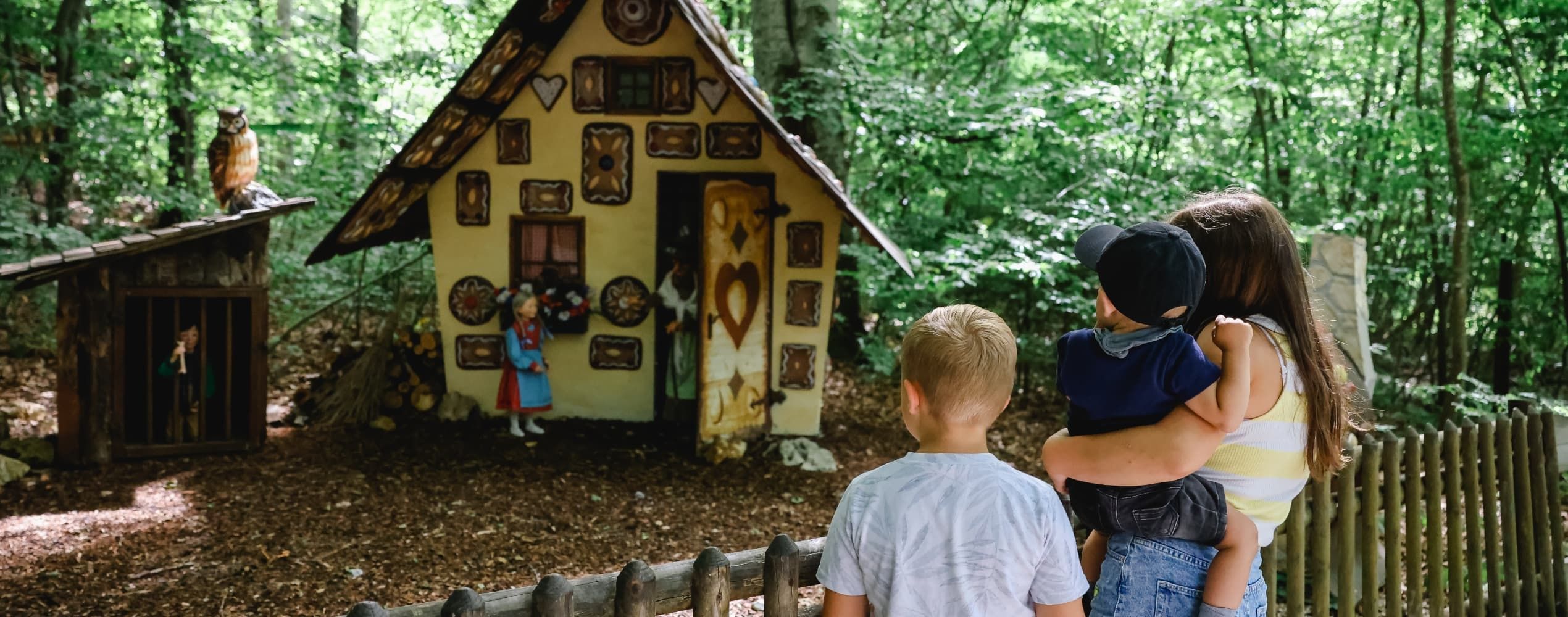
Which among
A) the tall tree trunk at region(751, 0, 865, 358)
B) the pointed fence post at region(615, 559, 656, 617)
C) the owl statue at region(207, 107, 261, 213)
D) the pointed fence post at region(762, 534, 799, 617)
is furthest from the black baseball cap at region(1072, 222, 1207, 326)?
the tall tree trunk at region(751, 0, 865, 358)

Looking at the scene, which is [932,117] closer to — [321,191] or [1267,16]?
[1267,16]

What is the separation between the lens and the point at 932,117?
26.4 feet

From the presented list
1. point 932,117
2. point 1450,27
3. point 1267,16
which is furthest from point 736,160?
point 1450,27

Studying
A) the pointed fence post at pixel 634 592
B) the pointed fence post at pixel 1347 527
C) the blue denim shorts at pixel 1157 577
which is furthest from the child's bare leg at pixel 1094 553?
the pointed fence post at pixel 1347 527

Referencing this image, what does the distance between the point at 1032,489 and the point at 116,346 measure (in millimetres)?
6616

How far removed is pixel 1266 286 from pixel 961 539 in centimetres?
80

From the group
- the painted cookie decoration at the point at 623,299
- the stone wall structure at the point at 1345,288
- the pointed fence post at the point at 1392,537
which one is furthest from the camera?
the painted cookie decoration at the point at 623,299

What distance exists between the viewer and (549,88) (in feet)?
24.8

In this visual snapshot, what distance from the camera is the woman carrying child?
1844mm

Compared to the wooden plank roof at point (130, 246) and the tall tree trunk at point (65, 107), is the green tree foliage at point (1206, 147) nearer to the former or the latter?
the wooden plank roof at point (130, 246)

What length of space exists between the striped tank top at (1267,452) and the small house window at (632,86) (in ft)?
20.6

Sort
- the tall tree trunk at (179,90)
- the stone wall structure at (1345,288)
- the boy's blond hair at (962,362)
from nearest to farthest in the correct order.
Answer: the boy's blond hair at (962,362) < the stone wall structure at (1345,288) < the tall tree trunk at (179,90)

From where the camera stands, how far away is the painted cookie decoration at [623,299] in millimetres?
7828

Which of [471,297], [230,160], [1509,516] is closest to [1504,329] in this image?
[1509,516]
